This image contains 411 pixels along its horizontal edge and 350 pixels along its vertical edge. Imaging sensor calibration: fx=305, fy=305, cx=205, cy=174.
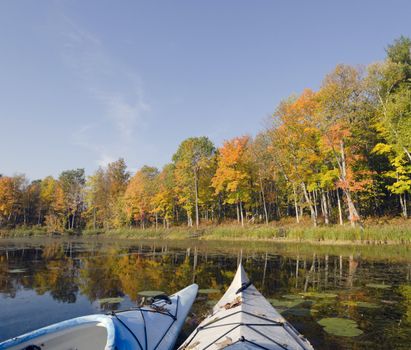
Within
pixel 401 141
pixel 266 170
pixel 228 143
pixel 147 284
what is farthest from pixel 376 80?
pixel 147 284

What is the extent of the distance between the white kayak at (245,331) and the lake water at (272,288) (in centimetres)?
117

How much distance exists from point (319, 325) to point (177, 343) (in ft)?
10.9

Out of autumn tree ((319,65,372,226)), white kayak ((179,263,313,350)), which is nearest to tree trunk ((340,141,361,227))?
autumn tree ((319,65,372,226))

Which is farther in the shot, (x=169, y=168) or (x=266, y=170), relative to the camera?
(x=169, y=168)

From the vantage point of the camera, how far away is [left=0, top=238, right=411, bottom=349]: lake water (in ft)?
23.7

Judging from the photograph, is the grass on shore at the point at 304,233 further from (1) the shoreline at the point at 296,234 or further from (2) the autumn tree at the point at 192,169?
(2) the autumn tree at the point at 192,169

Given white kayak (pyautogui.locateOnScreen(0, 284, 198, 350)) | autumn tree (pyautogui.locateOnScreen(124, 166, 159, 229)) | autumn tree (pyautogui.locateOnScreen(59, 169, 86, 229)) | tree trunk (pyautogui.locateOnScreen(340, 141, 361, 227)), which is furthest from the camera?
autumn tree (pyautogui.locateOnScreen(59, 169, 86, 229))

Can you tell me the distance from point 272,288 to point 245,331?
22.6ft

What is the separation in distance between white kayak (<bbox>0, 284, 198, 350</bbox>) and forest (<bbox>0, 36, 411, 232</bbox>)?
2354cm

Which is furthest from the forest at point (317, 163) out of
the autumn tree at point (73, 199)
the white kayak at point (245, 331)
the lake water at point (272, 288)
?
the white kayak at point (245, 331)

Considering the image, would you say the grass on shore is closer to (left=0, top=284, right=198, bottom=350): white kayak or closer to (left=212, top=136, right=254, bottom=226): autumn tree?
(left=212, top=136, right=254, bottom=226): autumn tree

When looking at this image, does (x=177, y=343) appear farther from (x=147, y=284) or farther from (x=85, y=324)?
(x=147, y=284)

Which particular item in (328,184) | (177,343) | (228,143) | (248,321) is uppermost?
(228,143)

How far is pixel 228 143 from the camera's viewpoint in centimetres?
3828
